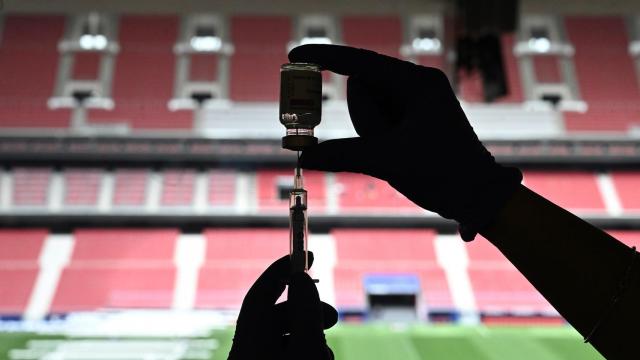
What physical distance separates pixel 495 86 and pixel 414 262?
3.23m

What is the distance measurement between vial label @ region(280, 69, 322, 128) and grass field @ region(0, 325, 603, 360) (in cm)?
424

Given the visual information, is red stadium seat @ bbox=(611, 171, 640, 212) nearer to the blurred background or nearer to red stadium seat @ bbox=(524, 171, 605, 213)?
the blurred background

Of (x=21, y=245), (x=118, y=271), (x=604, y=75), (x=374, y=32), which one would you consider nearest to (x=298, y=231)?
(x=118, y=271)

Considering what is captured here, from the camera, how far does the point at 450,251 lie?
8.99 m

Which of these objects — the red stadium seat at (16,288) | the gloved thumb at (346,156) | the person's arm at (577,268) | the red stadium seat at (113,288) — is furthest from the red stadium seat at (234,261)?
the person's arm at (577,268)

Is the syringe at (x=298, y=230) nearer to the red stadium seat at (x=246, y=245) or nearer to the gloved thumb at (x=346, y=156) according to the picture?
the gloved thumb at (x=346, y=156)

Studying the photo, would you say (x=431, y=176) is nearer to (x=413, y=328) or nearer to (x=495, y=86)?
(x=413, y=328)

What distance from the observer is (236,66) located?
434 inches

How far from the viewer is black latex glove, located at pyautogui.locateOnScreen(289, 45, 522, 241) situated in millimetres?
918

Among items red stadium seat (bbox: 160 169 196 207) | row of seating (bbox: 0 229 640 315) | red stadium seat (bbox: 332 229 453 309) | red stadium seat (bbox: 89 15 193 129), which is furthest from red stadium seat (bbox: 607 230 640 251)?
red stadium seat (bbox: 89 15 193 129)

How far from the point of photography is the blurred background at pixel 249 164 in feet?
25.0

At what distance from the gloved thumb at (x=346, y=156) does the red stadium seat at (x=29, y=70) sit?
401 inches

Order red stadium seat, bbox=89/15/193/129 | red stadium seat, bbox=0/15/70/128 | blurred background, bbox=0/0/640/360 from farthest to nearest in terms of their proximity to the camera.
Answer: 1. red stadium seat, bbox=89/15/193/129
2. red stadium seat, bbox=0/15/70/128
3. blurred background, bbox=0/0/640/360

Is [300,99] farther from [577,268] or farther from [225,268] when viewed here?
[225,268]
